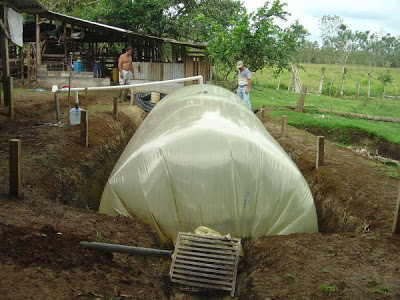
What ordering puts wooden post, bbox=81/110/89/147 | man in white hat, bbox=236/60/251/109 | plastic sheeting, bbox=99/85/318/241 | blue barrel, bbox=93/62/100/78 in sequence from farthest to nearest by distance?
blue barrel, bbox=93/62/100/78 → man in white hat, bbox=236/60/251/109 → wooden post, bbox=81/110/89/147 → plastic sheeting, bbox=99/85/318/241

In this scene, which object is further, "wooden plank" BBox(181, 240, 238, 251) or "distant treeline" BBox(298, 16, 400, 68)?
"distant treeline" BBox(298, 16, 400, 68)

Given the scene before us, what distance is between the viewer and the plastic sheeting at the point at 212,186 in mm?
6688

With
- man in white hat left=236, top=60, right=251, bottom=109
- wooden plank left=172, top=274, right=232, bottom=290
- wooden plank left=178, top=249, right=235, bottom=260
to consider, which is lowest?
Answer: wooden plank left=172, top=274, right=232, bottom=290

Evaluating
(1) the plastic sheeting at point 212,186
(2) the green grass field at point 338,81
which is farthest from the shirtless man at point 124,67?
(2) the green grass field at point 338,81

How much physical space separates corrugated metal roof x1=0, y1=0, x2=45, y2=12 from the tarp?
0.16 m

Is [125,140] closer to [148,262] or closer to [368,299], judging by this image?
[148,262]

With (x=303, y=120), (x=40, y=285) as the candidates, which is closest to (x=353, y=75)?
(x=303, y=120)

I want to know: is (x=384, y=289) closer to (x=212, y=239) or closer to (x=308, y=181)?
(x=212, y=239)

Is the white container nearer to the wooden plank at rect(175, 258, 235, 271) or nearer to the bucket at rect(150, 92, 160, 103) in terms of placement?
the bucket at rect(150, 92, 160, 103)

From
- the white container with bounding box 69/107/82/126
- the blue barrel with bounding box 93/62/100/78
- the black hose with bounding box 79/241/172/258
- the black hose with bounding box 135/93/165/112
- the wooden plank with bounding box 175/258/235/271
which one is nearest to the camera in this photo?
the black hose with bounding box 79/241/172/258

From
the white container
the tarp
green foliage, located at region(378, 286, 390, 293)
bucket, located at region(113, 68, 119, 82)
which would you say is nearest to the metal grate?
green foliage, located at region(378, 286, 390, 293)

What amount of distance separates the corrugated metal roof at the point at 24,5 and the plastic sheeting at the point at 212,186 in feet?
23.8

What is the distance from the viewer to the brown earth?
448cm

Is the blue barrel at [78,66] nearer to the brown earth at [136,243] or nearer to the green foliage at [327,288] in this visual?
the brown earth at [136,243]
